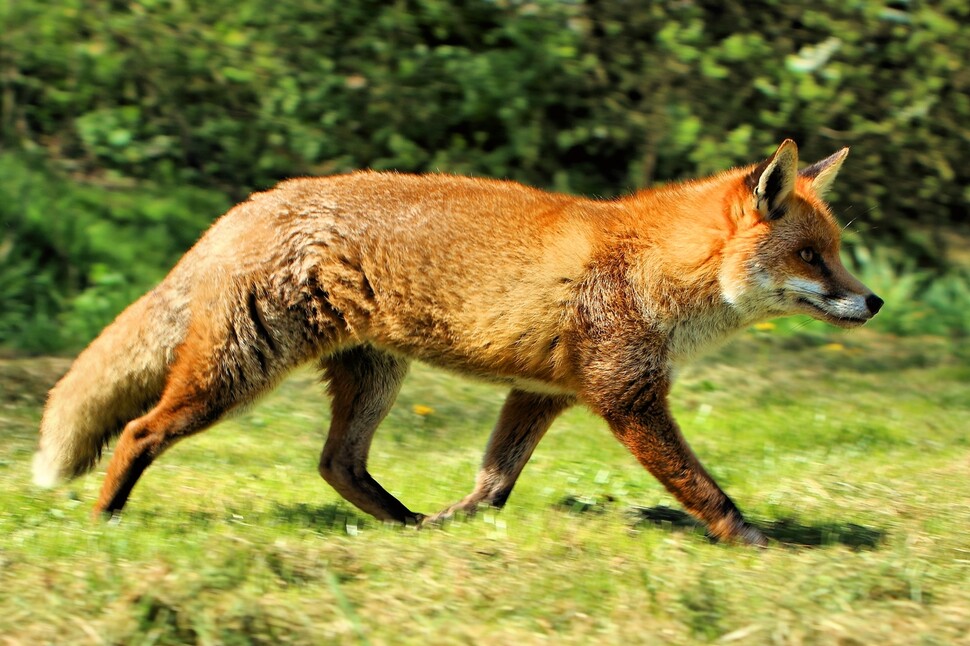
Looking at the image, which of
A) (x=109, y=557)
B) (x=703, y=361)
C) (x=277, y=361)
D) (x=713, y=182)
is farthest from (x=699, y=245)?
(x=703, y=361)

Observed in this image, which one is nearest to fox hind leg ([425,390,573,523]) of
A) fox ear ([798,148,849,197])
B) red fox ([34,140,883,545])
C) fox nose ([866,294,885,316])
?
red fox ([34,140,883,545])

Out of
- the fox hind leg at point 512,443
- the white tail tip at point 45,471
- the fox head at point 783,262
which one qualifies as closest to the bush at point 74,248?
the white tail tip at point 45,471

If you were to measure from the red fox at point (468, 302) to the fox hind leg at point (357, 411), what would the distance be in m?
0.19

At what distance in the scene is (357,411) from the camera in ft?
19.9

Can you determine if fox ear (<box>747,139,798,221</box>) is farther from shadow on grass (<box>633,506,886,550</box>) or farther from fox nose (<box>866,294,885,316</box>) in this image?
shadow on grass (<box>633,506,886,550</box>)

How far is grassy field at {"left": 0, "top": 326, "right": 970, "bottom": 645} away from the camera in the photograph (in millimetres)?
3986

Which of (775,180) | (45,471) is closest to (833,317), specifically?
(775,180)

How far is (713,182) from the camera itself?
19.7 ft

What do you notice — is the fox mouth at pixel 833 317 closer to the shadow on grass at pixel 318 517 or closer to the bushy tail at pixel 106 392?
the shadow on grass at pixel 318 517

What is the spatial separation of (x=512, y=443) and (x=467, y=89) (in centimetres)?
743

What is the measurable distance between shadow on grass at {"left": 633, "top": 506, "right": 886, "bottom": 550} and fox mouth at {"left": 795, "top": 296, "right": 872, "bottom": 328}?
38.9 inches

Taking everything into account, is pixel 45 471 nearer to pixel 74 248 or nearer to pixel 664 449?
pixel 664 449

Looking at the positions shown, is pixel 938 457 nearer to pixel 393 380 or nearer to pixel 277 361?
pixel 393 380

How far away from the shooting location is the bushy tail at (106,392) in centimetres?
548
